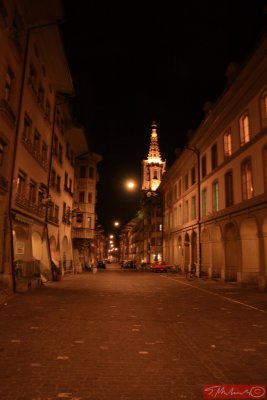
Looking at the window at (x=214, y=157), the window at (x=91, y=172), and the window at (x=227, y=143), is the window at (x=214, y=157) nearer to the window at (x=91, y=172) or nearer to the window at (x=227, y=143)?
the window at (x=227, y=143)

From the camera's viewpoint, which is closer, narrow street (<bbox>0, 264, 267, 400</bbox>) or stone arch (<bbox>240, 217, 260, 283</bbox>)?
narrow street (<bbox>0, 264, 267, 400</bbox>)

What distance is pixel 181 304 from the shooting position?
14430 mm

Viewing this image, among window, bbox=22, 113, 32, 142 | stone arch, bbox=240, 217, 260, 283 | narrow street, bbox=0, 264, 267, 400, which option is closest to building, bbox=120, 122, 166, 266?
stone arch, bbox=240, 217, 260, 283

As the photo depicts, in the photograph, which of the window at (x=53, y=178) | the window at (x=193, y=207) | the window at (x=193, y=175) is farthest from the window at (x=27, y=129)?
the window at (x=193, y=175)

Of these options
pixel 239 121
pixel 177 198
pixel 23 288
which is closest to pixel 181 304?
pixel 23 288

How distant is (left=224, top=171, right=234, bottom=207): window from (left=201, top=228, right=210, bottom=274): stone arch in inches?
228

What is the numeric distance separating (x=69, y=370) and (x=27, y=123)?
18.4 m

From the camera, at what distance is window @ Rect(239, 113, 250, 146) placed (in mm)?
24163

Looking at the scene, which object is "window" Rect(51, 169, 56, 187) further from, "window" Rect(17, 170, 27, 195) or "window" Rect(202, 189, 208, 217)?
"window" Rect(202, 189, 208, 217)

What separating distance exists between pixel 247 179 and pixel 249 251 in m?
4.96

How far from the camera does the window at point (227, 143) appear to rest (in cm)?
2745

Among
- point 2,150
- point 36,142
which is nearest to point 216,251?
point 36,142

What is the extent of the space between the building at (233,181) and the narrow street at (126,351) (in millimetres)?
11198

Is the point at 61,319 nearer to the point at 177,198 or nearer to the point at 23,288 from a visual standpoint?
the point at 23,288
